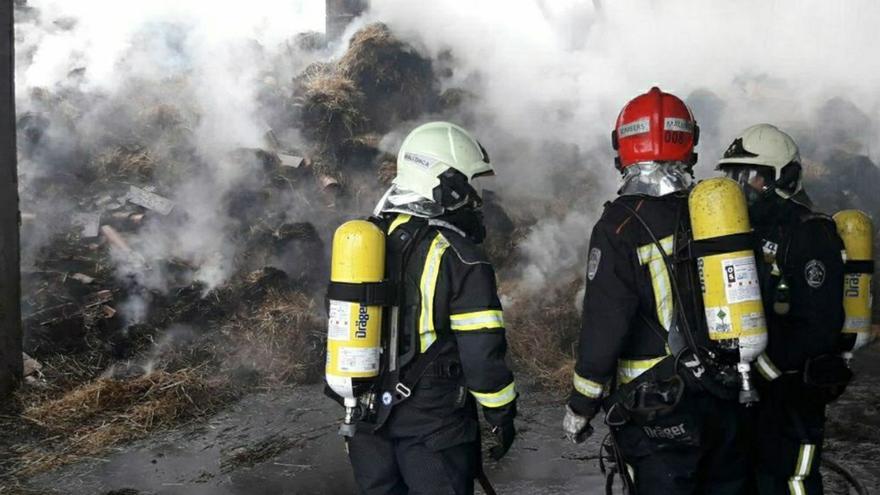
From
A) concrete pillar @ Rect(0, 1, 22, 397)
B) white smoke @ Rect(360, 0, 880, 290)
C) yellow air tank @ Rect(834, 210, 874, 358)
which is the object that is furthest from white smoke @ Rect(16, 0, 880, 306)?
yellow air tank @ Rect(834, 210, 874, 358)

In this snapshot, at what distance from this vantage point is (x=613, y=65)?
11148mm

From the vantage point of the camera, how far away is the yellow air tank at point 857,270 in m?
3.12

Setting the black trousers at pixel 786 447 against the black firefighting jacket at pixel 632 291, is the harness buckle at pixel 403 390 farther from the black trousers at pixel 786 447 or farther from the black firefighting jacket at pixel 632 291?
the black trousers at pixel 786 447

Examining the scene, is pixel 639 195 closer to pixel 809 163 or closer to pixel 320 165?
pixel 320 165

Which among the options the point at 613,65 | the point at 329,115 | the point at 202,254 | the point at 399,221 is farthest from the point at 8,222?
the point at 613,65

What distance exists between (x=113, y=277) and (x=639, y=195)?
6178 mm

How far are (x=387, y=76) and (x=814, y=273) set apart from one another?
8.79m

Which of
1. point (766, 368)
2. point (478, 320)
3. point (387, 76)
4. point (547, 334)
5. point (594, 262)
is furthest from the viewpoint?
point (387, 76)

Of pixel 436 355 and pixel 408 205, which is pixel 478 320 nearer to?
pixel 436 355

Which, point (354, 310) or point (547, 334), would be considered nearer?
point (354, 310)

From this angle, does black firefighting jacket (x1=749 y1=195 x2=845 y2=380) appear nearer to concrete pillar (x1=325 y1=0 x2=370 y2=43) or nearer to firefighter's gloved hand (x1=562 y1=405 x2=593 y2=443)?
firefighter's gloved hand (x1=562 y1=405 x2=593 y2=443)

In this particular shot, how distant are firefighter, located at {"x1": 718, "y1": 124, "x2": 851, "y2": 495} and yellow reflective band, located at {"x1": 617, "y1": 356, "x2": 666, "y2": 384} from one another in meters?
0.51

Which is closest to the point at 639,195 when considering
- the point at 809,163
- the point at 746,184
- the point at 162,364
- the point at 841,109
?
the point at 746,184

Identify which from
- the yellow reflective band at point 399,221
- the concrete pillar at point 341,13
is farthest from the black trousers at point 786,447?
the concrete pillar at point 341,13
